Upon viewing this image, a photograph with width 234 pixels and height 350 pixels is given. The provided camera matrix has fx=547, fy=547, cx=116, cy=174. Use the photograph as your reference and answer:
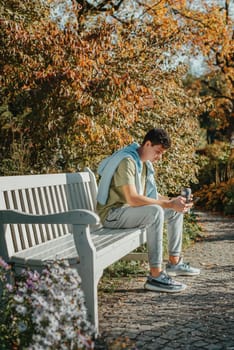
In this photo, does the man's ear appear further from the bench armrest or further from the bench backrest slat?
the bench armrest

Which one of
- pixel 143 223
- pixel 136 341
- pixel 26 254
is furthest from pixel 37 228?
pixel 136 341

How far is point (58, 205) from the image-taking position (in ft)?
16.8

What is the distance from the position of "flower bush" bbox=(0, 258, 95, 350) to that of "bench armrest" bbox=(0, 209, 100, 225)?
43cm

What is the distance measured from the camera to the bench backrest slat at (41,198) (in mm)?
4168

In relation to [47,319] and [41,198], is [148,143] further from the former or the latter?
[47,319]

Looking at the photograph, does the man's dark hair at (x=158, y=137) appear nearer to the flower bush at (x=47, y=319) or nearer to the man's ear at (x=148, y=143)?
the man's ear at (x=148, y=143)

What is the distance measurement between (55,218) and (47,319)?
1050 mm

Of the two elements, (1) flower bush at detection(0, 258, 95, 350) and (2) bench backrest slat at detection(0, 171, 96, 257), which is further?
(2) bench backrest slat at detection(0, 171, 96, 257)

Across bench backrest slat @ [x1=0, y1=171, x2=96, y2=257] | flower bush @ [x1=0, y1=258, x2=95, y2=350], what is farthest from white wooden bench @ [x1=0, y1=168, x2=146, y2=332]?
flower bush @ [x1=0, y1=258, x2=95, y2=350]

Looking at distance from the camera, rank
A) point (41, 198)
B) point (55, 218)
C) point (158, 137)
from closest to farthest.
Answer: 1. point (55, 218)
2. point (41, 198)
3. point (158, 137)

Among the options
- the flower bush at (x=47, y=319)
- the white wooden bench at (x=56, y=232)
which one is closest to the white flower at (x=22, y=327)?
the flower bush at (x=47, y=319)

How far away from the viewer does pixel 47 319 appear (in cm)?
286

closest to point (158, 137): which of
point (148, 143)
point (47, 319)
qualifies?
point (148, 143)

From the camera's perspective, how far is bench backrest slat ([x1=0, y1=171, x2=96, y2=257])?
417 cm
